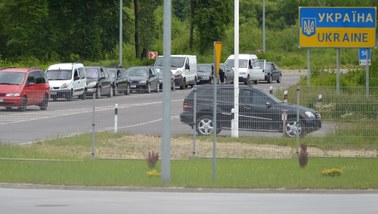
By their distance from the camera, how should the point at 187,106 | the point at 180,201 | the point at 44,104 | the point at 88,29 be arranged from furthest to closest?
the point at 88,29
the point at 44,104
the point at 187,106
the point at 180,201

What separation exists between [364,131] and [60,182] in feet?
31.8

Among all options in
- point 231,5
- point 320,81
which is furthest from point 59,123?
point 231,5

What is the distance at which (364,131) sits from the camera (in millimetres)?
26094

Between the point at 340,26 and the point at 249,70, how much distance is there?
30.1 meters

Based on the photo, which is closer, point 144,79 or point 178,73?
point 144,79

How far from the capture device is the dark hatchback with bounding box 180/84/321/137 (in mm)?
26531

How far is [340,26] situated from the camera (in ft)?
131

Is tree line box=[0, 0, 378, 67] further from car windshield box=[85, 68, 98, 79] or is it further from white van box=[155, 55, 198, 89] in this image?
car windshield box=[85, 68, 98, 79]

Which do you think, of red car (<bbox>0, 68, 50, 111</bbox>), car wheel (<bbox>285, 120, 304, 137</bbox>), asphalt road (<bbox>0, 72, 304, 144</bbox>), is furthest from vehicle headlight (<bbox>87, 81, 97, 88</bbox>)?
car wheel (<bbox>285, 120, 304, 137</bbox>)

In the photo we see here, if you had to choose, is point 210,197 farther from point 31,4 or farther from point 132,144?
point 31,4

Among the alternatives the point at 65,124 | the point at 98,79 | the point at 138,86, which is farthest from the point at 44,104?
the point at 138,86

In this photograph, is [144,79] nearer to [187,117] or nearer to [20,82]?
[20,82]

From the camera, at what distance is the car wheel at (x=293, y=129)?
26312 millimetres

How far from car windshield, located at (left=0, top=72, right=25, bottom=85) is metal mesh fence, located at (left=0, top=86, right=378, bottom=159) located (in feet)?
46.7
